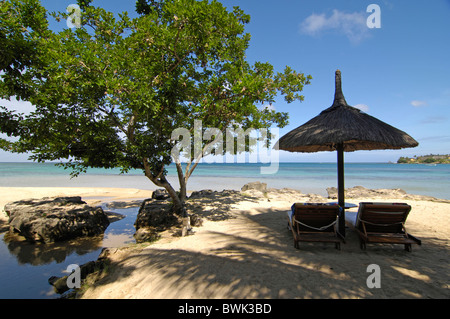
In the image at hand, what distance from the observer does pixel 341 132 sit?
4.84m

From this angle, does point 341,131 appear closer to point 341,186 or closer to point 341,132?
point 341,132

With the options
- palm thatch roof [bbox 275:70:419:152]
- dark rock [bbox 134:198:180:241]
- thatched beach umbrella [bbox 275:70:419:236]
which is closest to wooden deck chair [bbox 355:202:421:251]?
thatched beach umbrella [bbox 275:70:419:236]

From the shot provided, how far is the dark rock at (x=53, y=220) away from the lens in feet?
25.4

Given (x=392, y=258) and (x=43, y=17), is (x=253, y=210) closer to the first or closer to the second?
(x=392, y=258)

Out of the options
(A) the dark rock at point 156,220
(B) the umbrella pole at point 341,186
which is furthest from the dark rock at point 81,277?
(B) the umbrella pole at point 341,186

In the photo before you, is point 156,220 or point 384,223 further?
point 156,220

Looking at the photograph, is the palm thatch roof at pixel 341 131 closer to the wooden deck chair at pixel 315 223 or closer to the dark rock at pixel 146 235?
the wooden deck chair at pixel 315 223

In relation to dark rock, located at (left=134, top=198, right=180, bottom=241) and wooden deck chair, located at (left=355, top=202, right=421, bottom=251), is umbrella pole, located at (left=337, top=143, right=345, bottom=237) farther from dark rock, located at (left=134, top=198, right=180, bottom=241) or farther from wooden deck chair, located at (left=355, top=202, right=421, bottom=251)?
dark rock, located at (left=134, top=198, right=180, bottom=241)

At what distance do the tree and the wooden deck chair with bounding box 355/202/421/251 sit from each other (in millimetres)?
4088

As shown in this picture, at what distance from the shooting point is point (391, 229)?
4.79m

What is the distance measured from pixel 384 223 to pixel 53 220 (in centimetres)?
1053

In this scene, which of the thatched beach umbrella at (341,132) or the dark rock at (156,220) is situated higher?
the thatched beach umbrella at (341,132)

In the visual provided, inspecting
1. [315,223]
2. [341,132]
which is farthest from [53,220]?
[341,132]
